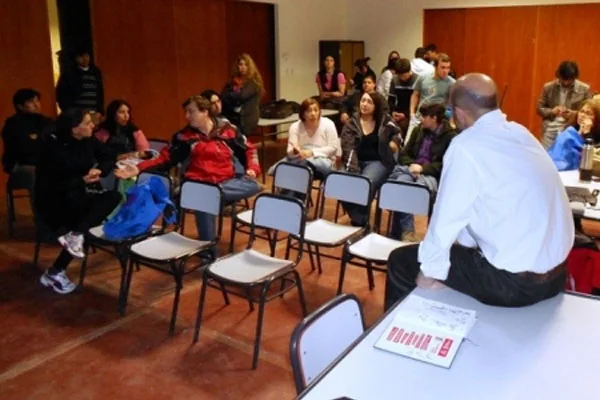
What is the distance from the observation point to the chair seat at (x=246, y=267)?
2938mm

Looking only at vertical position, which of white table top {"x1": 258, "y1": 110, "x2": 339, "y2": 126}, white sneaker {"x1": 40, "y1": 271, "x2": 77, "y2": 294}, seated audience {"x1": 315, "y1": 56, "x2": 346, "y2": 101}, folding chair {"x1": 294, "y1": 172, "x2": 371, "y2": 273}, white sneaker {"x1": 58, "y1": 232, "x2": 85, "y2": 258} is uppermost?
seated audience {"x1": 315, "y1": 56, "x2": 346, "y2": 101}

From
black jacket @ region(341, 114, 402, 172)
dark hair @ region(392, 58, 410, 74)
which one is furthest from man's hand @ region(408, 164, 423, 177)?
dark hair @ region(392, 58, 410, 74)

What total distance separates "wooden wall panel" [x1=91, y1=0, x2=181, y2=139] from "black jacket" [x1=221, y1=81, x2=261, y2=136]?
1622 mm

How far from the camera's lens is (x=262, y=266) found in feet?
10.1

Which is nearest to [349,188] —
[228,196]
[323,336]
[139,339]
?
[228,196]

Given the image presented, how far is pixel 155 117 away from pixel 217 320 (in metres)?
4.89

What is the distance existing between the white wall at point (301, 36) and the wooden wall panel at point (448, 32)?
1.65 m

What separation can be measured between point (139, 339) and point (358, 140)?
2.47m

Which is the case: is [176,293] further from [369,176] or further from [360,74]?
[360,74]

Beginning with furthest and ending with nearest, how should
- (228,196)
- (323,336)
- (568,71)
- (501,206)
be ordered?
(568,71) < (228,196) < (501,206) < (323,336)

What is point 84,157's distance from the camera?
148 inches

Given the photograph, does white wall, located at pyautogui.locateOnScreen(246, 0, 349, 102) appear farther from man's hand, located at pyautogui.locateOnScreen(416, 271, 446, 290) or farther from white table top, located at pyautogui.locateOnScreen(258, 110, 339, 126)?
man's hand, located at pyautogui.locateOnScreen(416, 271, 446, 290)

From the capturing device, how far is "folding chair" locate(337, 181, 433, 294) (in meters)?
3.25

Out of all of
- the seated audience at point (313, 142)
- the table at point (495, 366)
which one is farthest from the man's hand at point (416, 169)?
the table at point (495, 366)
